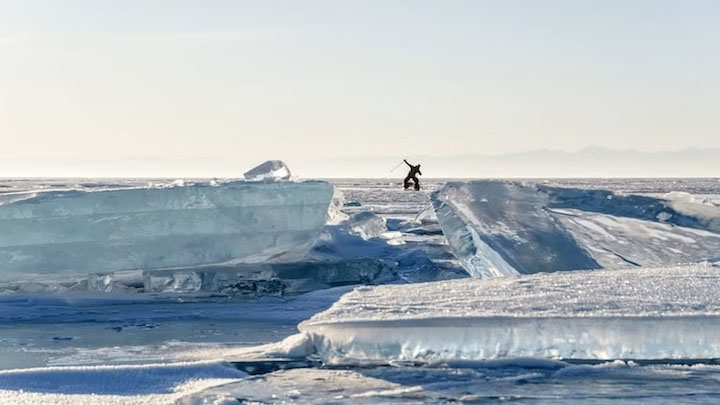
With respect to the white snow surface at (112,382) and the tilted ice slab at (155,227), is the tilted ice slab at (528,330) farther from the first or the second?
the tilted ice slab at (155,227)

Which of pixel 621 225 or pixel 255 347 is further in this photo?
pixel 621 225

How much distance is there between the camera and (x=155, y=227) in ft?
25.7

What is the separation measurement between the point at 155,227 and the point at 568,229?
133 inches

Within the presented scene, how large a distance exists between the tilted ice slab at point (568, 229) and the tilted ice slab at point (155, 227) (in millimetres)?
1543

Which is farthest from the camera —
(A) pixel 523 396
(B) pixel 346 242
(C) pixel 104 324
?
(B) pixel 346 242

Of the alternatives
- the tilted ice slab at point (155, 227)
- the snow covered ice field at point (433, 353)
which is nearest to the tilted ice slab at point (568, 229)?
the snow covered ice field at point (433, 353)

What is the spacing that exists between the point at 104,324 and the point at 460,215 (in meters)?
2.79

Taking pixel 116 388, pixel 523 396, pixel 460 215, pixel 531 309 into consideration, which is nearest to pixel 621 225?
pixel 460 215

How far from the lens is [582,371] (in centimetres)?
403

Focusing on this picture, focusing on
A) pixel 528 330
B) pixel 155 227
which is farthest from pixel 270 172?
pixel 528 330

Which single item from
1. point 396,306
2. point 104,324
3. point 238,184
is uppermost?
point 238,184

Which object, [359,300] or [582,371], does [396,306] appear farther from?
[582,371]

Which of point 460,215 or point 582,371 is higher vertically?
point 460,215

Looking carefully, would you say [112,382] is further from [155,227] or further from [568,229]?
[568,229]
